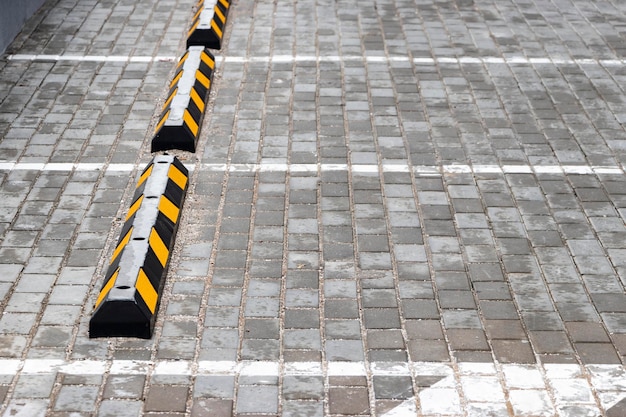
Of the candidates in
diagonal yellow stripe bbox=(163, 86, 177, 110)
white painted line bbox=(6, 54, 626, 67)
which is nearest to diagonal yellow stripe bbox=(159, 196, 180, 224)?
diagonal yellow stripe bbox=(163, 86, 177, 110)

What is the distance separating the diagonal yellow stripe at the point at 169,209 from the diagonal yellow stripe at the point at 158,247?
341 mm

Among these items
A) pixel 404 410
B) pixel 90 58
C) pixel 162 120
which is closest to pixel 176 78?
pixel 162 120

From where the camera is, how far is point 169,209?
7191 millimetres

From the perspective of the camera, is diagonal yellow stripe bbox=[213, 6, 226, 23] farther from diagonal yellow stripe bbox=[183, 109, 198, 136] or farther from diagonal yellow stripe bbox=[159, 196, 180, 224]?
diagonal yellow stripe bbox=[159, 196, 180, 224]

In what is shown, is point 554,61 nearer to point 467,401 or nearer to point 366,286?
point 366,286

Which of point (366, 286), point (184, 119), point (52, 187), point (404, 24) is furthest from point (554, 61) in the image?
point (52, 187)

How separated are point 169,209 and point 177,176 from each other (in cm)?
58

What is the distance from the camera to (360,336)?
6027 mm

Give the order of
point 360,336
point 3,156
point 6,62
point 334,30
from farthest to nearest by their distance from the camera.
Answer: point 334,30, point 6,62, point 3,156, point 360,336

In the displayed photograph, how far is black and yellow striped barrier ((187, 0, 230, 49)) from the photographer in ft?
36.1

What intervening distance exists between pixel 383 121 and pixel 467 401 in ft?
13.9

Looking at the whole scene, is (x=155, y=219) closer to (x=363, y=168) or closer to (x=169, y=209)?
(x=169, y=209)

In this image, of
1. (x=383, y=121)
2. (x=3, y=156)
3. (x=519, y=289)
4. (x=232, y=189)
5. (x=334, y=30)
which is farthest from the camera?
(x=334, y=30)

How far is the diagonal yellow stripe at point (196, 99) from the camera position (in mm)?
9164
